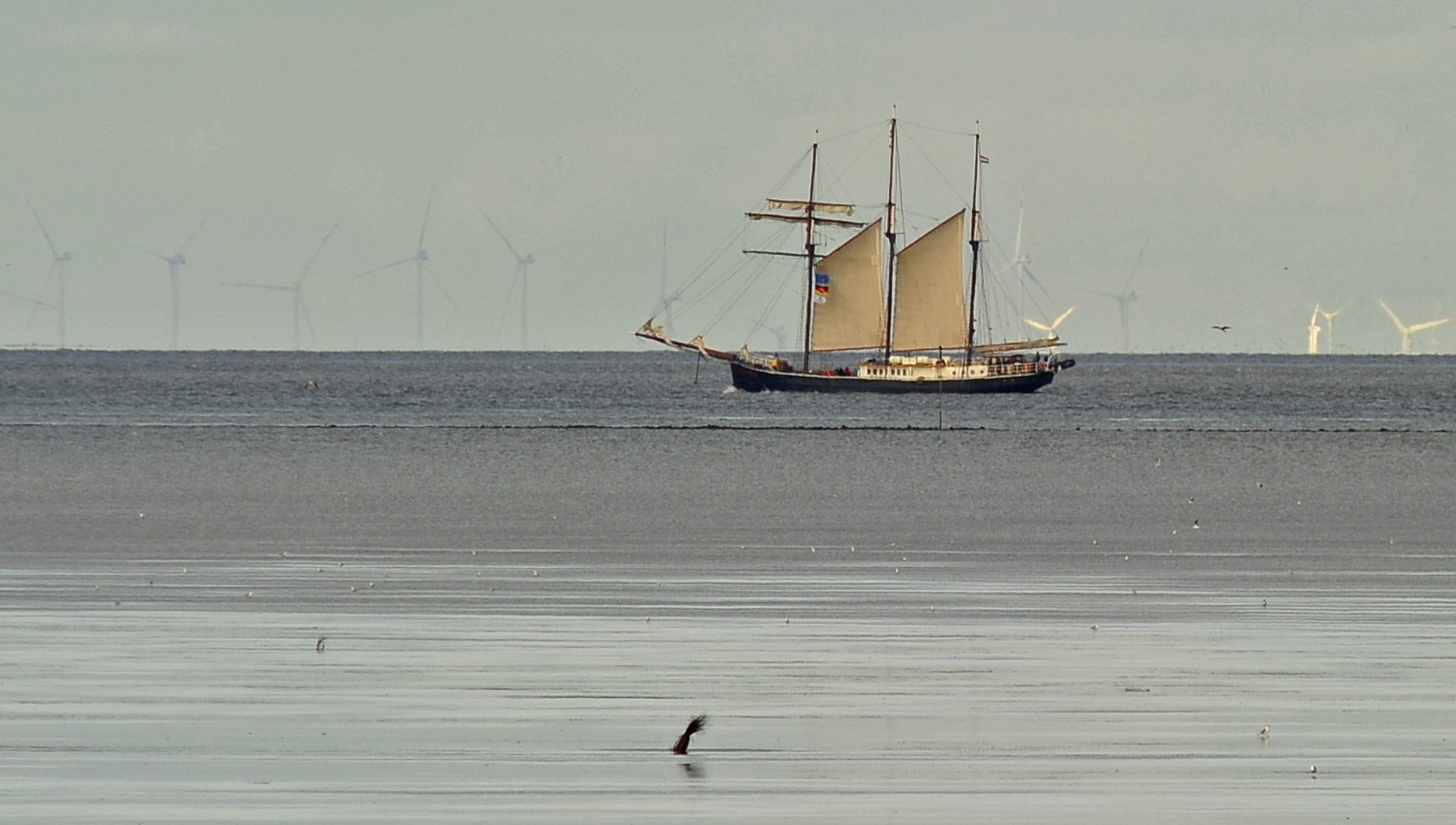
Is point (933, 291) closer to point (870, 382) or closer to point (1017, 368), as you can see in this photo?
point (1017, 368)

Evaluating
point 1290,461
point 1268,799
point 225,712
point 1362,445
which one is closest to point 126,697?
point 225,712

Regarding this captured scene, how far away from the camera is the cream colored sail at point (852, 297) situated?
564ft

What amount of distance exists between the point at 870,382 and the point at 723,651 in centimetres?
14563

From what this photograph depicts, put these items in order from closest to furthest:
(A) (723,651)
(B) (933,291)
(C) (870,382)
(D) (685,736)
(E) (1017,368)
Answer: (D) (685,736), (A) (723,651), (C) (870,382), (B) (933,291), (E) (1017,368)

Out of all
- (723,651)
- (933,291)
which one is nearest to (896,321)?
(933,291)

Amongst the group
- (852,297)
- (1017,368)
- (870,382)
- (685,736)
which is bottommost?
(685,736)

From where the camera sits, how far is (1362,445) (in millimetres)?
80250

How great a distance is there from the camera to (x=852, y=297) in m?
174

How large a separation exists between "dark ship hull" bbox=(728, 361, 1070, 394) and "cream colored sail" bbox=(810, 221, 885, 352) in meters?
2.96

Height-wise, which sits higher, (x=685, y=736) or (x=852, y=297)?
(x=852, y=297)

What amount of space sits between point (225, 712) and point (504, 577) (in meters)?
11.1

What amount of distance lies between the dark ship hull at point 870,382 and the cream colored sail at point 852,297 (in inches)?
117

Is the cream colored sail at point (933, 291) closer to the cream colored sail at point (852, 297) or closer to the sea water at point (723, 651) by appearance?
the cream colored sail at point (852, 297)

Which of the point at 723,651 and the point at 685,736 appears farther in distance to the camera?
the point at 723,651
